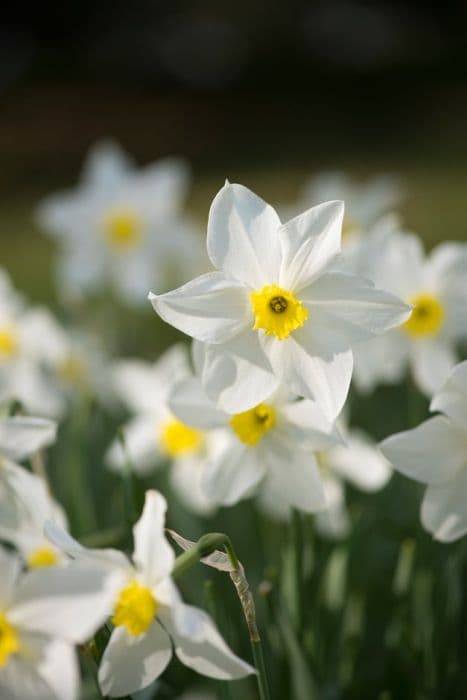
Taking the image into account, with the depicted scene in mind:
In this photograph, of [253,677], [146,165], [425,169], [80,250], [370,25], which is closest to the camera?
[253,677]

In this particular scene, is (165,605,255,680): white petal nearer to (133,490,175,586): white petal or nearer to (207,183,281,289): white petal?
(133,490,175,586): white petal

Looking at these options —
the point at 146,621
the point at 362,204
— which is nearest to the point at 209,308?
the point at 146,621

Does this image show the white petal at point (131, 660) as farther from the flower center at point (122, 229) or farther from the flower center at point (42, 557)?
the flower center at point (122, 229)

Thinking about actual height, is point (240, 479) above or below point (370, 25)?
below

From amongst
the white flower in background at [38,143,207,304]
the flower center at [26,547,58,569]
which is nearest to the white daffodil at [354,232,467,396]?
the flower center at [26,547,58,569]

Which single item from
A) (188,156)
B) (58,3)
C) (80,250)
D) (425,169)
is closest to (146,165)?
(188,156)

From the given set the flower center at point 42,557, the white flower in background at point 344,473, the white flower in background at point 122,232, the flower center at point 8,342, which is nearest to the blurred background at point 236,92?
the white flower in background at point 122,232

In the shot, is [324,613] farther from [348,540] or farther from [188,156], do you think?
[188,156]

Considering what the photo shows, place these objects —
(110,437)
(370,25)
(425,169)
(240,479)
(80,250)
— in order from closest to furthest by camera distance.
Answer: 1. (240,479)
2. (110,437)
3. (80,250)
4. (425,169)
5. (370,25)
